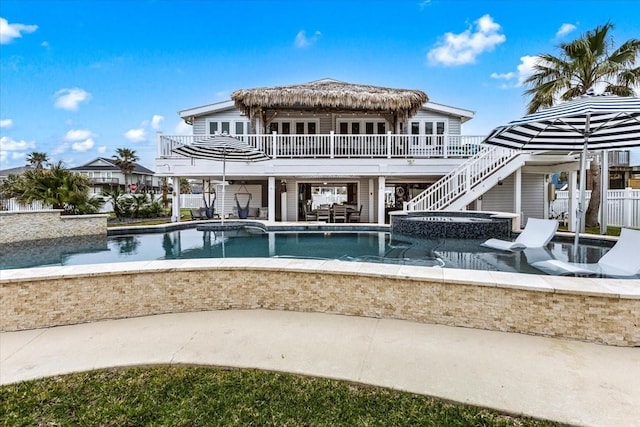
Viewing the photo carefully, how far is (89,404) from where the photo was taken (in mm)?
2592

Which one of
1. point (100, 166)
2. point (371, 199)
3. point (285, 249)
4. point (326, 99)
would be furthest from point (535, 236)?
point (100, 166)

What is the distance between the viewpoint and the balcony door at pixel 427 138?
15.0 m

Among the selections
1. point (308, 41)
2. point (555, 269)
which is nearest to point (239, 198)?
point (308, 41)

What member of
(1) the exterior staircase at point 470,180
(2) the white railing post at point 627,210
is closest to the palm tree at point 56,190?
(1) the exterior staircase at point 470,180

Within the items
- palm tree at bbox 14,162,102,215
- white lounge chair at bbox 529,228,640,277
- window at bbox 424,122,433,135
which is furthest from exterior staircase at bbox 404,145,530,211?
palm tree at bbox 14,162,102,215

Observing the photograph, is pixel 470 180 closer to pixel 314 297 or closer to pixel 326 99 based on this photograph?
pixel 326 99

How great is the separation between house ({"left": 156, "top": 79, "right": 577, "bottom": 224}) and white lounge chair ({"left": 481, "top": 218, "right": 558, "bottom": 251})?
4986mm

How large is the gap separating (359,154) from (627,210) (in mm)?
10737

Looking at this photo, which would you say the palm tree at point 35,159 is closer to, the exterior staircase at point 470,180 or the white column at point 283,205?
the white column at point 283,205

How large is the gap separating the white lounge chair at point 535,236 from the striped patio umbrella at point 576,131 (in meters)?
1.08

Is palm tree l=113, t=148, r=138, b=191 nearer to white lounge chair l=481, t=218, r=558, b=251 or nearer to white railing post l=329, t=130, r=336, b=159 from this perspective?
white railing post l=329, t=130, r=336, b=159

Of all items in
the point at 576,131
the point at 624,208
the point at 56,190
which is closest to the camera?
the point at 576,131

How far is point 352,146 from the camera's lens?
595 inches

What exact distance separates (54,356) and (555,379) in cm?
435
